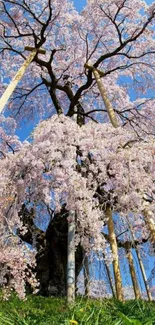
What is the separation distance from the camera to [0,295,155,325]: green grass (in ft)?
11.1

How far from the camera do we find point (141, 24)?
36.9 ft

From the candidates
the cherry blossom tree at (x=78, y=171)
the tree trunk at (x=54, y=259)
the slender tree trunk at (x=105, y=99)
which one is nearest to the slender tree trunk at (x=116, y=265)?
the cherry blossom tree at (x=78, y=171)

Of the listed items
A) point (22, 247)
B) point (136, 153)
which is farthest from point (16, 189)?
point (136, 153)

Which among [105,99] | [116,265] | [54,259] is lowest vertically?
[116,265]

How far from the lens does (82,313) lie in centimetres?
398

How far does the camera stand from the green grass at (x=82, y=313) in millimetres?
3370

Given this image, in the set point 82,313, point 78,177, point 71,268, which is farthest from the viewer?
point 71,268

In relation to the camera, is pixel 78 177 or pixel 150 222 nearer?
pixel 78 177

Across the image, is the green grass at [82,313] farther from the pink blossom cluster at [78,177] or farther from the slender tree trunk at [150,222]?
the slender tree trunk at [150,222]

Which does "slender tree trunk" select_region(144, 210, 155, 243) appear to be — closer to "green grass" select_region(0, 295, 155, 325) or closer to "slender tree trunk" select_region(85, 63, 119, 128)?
"green grass" select_region(0, 295, 155, 325)

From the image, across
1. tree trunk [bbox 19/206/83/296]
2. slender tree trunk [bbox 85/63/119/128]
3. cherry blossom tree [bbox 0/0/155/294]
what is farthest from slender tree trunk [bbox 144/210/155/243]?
tree trunk [bbox 19/206/83/296]

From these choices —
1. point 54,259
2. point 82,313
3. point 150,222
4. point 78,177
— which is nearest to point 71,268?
point 150,222

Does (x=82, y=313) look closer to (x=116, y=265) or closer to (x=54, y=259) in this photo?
(x=116, y=265)

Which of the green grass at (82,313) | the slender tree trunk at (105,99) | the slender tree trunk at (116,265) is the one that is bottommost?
the green grass at (82,313)
